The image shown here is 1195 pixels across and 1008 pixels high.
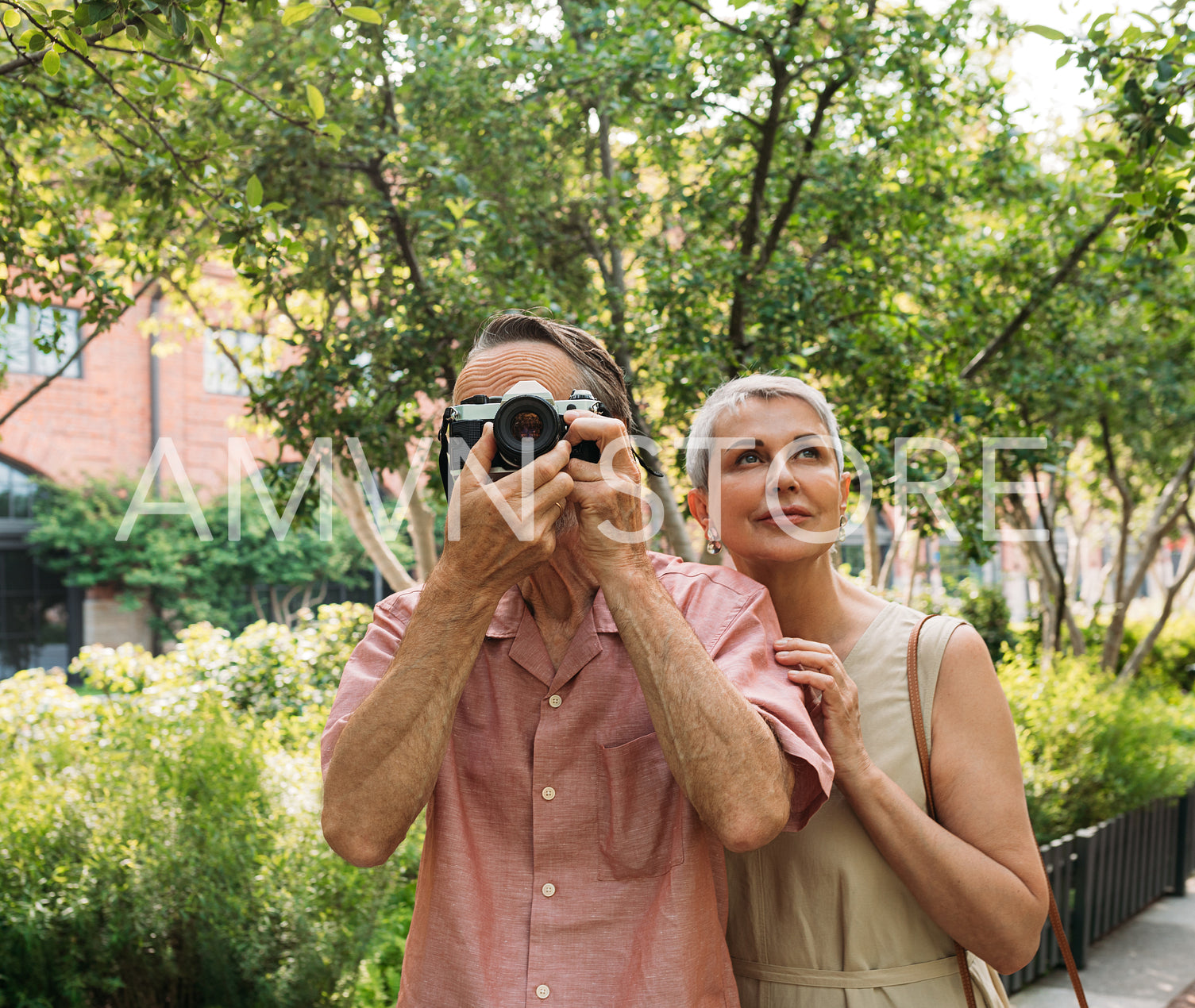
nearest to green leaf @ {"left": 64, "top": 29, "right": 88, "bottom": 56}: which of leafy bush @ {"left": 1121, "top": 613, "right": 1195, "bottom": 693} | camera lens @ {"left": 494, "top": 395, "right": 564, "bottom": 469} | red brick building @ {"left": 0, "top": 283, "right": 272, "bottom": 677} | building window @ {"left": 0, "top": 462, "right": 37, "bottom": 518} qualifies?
camera lens @ {"left": 494, "top": 395, "right": 564, "bottom": 469}

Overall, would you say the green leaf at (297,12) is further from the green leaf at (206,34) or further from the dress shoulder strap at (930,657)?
the dress shoulder strap at (930,657)

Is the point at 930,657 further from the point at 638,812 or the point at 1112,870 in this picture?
the point at 1112,870

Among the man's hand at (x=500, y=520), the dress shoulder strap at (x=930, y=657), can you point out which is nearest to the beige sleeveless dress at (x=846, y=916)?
the dress shoulder strap at (x=930, y=657)

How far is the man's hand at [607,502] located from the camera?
135 centimetres

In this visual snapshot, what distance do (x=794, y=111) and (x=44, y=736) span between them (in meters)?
5.18

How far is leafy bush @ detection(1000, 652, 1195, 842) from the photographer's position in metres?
5.79

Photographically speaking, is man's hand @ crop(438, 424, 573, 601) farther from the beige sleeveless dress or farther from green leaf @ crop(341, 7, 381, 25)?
green leaf @ crop(341, 7, 381, 25)

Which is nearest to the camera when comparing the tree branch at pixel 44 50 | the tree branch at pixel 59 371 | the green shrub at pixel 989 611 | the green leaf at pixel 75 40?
the green leaf at pixel 75 40

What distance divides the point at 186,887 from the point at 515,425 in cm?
286

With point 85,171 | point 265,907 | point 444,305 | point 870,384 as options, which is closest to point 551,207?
point 444,305

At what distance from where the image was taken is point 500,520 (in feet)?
4.33

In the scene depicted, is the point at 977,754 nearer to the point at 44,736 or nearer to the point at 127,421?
the point at 44,736

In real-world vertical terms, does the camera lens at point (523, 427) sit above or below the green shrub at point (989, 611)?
above

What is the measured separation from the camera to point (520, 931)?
1355 millimetres
